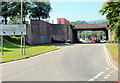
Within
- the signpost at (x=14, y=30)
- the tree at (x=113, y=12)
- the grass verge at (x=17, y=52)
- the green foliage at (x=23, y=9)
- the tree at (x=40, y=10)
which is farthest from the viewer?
the tree at (x=40, y=10)

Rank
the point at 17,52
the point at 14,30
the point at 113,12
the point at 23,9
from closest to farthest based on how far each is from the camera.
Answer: the point at 113,12, the point at 14,30, the point at 17,52, the point at 23,9

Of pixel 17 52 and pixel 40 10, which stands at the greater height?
pixel 40 10

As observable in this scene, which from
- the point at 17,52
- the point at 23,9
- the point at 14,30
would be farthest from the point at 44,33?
the point at 14,30

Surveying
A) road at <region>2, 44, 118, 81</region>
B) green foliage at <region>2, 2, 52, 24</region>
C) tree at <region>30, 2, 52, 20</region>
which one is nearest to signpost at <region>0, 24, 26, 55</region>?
road at <region>2, 44, 118, 81</region>

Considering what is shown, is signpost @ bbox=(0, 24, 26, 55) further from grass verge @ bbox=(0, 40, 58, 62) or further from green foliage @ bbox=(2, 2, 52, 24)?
green foliage @ bbox=(2, 2, 52, 24)

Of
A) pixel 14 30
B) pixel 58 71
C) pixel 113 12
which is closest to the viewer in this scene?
pixel 58 71

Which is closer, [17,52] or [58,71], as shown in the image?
[58,71]

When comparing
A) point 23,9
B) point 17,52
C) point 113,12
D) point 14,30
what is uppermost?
point 23,9

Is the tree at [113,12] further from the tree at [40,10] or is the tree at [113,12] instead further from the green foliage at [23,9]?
the tree at [40,10]

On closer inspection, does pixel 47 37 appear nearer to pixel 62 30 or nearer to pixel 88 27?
pixel 62 30

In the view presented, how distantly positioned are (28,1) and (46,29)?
30.8 feet

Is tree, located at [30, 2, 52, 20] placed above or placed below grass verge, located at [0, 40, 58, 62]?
above

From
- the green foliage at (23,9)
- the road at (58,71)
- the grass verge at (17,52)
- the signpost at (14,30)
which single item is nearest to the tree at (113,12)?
the road at (58,71)

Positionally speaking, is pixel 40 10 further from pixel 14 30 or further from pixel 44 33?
pixel 14 30
